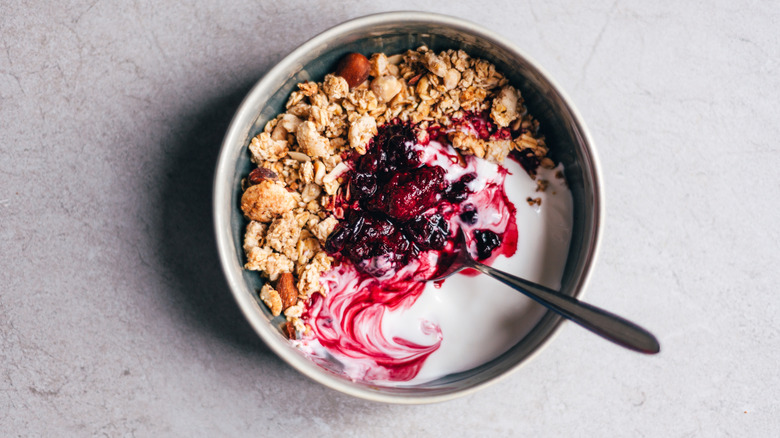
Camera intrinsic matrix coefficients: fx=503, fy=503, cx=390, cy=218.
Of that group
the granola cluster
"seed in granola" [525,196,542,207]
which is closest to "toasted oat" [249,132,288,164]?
the granola cluster

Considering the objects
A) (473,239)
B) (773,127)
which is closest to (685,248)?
(773,127)

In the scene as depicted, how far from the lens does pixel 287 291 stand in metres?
0.94

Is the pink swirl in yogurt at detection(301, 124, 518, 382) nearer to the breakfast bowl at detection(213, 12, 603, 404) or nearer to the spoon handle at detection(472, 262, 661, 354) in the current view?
the breakfast bowl at detection(213, 12, 603, 404)

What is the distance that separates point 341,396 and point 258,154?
1.72 feet

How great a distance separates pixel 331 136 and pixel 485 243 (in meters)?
0.36

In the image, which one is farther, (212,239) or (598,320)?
(212,239)

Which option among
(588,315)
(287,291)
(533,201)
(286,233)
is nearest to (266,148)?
(286,233)

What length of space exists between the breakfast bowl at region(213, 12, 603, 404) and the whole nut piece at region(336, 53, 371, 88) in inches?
0.7

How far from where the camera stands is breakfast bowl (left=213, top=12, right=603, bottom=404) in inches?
34.3

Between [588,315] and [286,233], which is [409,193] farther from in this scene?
[588,315]

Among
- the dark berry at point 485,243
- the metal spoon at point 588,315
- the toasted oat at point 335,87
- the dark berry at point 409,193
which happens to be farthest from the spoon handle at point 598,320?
the toasted oat at point 335,87

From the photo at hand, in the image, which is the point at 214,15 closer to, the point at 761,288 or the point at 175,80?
the point at 175,80

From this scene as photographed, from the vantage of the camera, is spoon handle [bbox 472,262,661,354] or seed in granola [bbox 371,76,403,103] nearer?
spoon handle [bbox 472,262,661,354]

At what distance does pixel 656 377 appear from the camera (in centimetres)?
110
